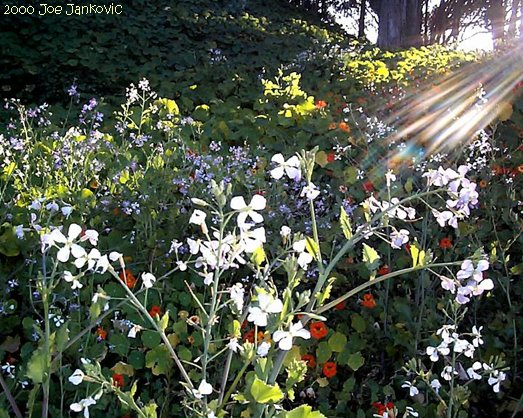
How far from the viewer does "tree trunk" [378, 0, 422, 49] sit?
8.49m

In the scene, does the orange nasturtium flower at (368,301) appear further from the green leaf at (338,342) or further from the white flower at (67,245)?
the white flower at (67,245)

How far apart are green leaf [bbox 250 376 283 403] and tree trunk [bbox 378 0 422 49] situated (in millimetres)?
8034

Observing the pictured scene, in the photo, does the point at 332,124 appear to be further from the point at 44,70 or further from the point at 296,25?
the point at 296,25

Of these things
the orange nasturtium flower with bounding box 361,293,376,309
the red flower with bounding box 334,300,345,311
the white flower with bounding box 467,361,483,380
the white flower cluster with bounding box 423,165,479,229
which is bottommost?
the red flower with bounding box 334,300,345,311

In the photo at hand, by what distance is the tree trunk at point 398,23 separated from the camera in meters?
8.49

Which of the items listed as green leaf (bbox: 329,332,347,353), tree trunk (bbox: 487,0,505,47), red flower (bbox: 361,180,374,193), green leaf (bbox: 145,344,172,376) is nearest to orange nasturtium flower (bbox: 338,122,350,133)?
red flower (bbox: 361,180,374,193)

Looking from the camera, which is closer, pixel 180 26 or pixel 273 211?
pixel 273 211

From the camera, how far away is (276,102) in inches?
165

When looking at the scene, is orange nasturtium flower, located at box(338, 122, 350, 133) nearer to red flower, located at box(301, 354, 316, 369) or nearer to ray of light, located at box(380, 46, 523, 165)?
ray of light, located at box(380, 46, 523, 165)

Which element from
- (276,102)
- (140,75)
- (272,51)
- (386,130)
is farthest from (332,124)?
(272,51)

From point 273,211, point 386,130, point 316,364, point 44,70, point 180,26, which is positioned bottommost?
point 316,364

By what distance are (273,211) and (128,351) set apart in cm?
81

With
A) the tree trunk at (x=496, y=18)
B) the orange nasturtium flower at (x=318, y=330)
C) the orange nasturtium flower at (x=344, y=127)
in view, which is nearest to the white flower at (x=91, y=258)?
the orange nasturtium flower at (x=318, y=330)

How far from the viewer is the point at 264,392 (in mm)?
969
